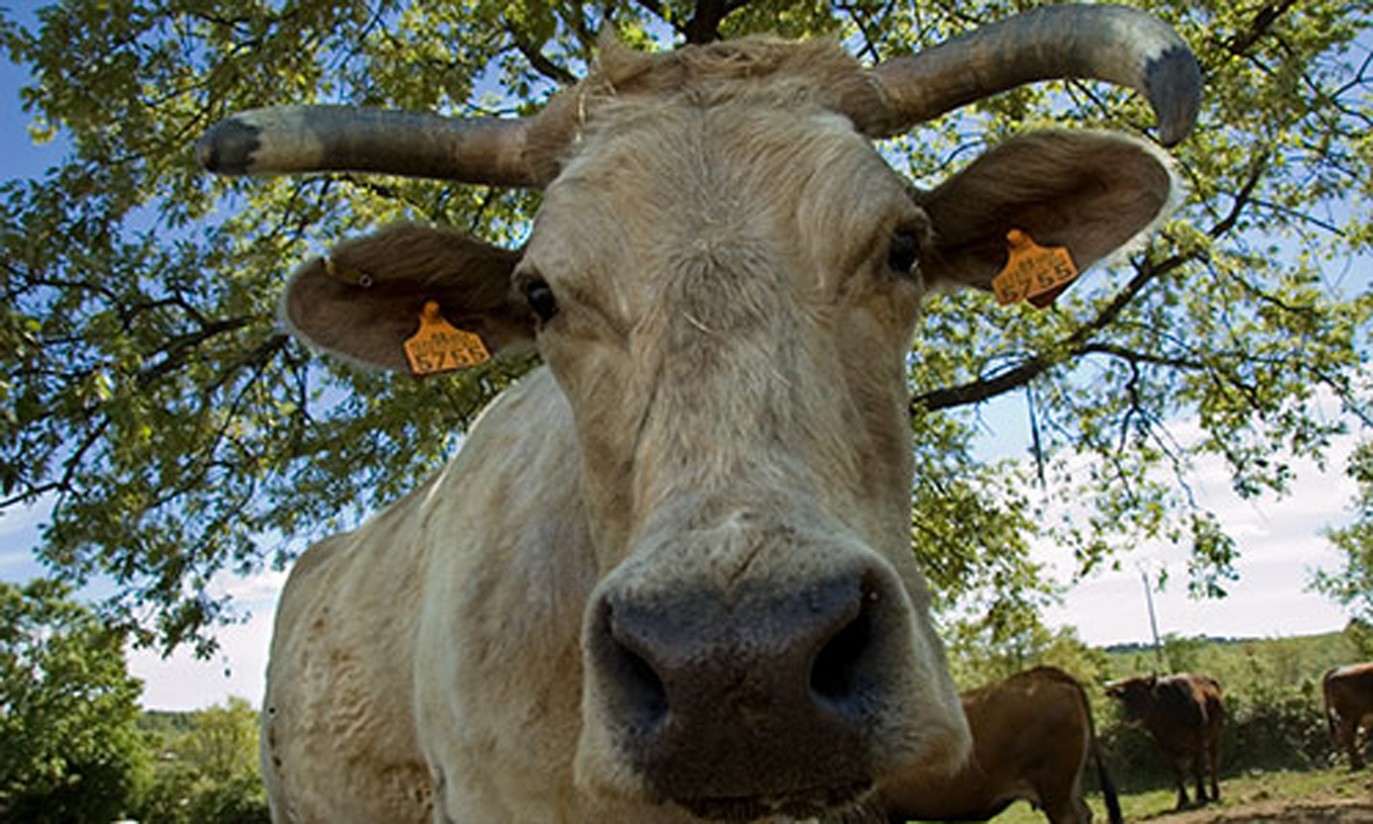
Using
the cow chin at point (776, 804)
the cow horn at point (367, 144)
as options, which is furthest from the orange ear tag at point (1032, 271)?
the cow chin at point (776, 804)

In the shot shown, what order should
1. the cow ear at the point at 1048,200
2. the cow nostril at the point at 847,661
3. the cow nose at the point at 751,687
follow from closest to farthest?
the cow nose at the point at 751,687 < the cow nostril at the point at 847,661 < the cow ear at the point at 1048,200

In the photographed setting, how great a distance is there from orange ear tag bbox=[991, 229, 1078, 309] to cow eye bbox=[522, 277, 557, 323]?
1.61 meters

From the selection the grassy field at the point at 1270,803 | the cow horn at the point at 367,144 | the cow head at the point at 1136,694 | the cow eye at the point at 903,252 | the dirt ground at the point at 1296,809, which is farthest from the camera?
the cow head at the point at 1136,694

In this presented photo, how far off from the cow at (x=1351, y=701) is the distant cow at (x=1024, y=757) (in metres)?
16.7

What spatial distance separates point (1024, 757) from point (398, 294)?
13.5 meters

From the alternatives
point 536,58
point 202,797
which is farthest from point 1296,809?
point 202,797

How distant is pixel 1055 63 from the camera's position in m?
3.17

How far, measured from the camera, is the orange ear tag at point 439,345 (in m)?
3.81

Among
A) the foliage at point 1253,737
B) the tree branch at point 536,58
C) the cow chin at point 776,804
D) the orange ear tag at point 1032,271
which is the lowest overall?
the foliage at point 1253,737

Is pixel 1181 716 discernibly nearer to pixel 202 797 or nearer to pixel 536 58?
pixel 536 58

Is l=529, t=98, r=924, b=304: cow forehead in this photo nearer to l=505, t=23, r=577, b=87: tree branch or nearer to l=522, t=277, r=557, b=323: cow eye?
l=522, t=277, r=557, b=323: cow eye

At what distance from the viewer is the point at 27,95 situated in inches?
436

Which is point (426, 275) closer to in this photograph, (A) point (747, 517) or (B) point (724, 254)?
(B) point (724, 254)

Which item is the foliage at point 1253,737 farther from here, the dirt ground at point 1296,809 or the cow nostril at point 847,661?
the cow nostril at point 847,661
